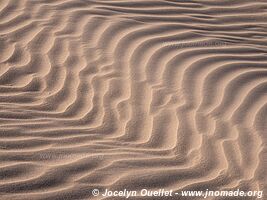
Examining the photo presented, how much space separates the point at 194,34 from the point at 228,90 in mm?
1115

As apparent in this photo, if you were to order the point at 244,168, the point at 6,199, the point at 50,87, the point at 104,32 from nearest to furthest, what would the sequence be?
1. the point at 6,199
2. the point at 244,168
3. the point at 50,87
4. the point at 104,32

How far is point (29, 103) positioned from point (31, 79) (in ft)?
1.29

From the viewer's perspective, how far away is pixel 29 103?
4.36 m

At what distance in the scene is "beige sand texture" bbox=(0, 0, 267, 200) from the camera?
361 centimetres

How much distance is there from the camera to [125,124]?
416 cm

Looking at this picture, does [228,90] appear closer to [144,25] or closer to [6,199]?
[144,25]

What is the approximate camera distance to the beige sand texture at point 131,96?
361 cm

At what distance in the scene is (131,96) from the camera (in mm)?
4500

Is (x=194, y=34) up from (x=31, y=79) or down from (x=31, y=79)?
up

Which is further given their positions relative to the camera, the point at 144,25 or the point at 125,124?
the point at 144,25

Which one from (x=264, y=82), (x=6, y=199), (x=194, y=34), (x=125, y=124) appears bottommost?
(x=6, y=199)

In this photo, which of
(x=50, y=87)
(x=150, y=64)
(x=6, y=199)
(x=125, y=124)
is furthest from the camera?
(x=150, y=64)

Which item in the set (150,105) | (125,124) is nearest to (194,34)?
(150,105)

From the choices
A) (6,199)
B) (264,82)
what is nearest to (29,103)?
(6,199)
